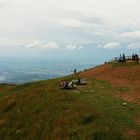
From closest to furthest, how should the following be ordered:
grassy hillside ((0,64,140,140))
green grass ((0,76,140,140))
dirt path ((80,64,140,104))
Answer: grassy hillside ((0,64,140,140))
green grass ((0,76,140,140))
dirt path ((80,64,140,104))

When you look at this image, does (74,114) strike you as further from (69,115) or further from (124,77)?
(124,77)

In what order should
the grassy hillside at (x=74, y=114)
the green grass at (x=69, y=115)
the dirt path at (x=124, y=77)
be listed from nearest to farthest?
1. the grassy hillside at (x=74, y=114)
2. the green grass at (x=69, y=115)
3. the dirt path at (x=124, y=77)

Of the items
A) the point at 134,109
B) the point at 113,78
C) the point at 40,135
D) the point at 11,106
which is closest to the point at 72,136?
the point at 40,135

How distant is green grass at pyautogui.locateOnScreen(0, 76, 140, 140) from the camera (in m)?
32.6

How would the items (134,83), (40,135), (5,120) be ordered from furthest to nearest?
(134,83)
(5,120)
(40,135)

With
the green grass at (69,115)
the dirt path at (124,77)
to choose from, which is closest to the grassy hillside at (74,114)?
the green grass at (69,115)

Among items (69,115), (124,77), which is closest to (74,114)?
(69,115)

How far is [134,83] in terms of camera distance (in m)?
56.0

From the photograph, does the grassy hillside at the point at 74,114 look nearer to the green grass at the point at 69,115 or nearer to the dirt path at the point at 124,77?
the green grass at the point at 69,115

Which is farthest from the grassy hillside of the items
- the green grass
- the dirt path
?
the dirt path

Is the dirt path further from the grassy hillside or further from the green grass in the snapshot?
the green grass

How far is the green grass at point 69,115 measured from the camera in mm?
32625

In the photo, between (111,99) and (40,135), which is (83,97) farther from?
(40,135)

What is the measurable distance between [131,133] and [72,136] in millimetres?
5972
